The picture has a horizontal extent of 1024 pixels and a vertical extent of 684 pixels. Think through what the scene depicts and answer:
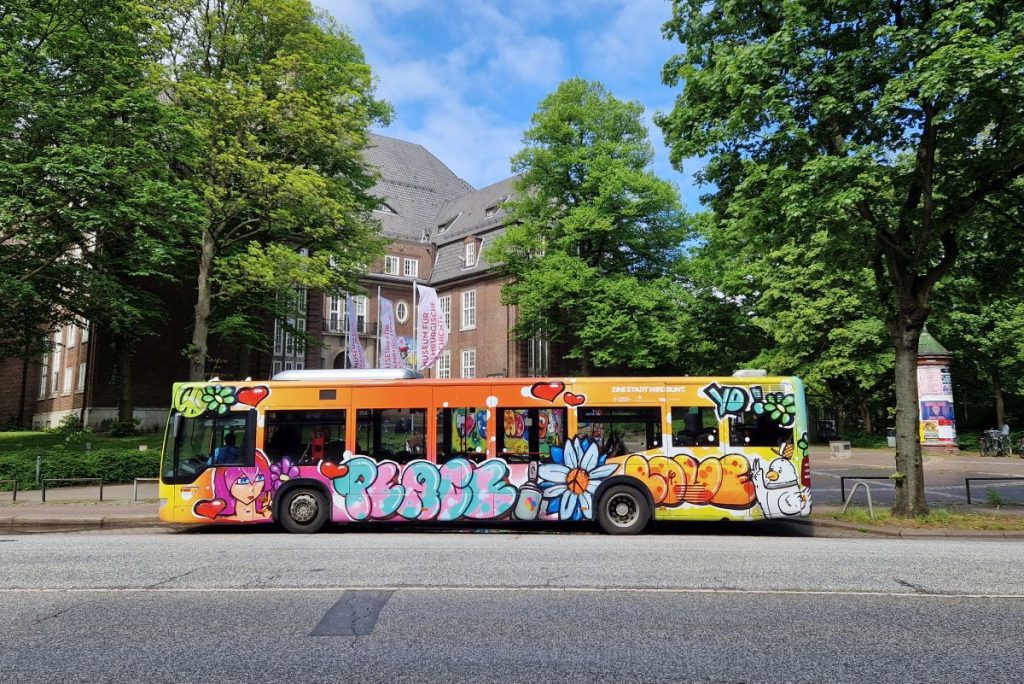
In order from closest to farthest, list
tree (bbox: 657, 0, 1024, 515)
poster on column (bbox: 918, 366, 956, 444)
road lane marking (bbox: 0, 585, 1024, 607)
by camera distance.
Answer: road lane marking (bbox: 0, 585, 1024, 607) → tree (bbox: 657, 0, 1024, 515) → poster on column (bbox: 918, 366, 956, 444)

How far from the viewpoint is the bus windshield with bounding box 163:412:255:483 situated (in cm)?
1320

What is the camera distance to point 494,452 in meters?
13.0

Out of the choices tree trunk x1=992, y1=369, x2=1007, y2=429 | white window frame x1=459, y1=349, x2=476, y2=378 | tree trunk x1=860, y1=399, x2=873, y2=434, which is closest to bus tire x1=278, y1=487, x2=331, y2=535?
tree trunk x1=860, y1=399, x2=873, y2=434

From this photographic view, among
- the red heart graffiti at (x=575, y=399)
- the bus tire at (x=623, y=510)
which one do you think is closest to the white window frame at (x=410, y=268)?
the red heart graffiti at (x=575, y=399)

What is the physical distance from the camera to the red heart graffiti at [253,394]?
13.4 metres

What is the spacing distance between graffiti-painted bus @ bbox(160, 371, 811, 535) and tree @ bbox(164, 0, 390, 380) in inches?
577

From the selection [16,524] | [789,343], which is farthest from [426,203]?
[16,524]

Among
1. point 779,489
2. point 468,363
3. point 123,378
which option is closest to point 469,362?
point 468,363

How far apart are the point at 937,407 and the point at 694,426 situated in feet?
82.5

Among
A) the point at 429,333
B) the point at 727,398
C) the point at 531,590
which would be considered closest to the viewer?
the point at 531,590

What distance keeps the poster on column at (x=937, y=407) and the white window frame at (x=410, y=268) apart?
129ft

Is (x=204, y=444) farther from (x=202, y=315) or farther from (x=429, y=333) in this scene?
(x=429, y=333)

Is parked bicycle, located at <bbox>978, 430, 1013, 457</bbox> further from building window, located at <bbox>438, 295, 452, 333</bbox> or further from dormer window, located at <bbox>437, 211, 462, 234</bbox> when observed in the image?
dormer window, located at <bbox>437, 211, 462, 234</bbox>

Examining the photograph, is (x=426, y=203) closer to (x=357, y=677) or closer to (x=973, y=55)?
(x=973, y=55)
